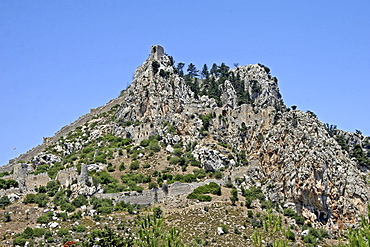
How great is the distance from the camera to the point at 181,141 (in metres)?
78.7

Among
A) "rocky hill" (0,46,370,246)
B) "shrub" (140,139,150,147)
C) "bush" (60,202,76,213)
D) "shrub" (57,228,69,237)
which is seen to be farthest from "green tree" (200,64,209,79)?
"shrub" (57,228,69,237)

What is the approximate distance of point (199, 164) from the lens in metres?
74.1

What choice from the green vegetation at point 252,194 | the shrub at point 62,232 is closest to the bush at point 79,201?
the shrub at point 62,232

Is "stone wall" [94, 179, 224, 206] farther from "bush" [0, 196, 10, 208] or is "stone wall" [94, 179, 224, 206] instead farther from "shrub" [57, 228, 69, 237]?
"bush" [0, 196, 10, 208]

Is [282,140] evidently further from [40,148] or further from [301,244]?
[40,148]

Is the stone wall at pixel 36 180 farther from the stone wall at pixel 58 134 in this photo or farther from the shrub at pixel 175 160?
the shrub at pixel 175 160

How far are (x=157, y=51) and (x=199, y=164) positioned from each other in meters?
32.4

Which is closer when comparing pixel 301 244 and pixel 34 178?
pixel 301 244

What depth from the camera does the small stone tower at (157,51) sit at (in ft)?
321

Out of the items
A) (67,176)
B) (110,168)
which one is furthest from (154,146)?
(67,176)

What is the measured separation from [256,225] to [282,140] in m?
19.0

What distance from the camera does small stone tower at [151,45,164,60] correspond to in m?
97.9

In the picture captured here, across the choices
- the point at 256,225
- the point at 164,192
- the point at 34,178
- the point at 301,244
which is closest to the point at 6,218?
the point at 34,178

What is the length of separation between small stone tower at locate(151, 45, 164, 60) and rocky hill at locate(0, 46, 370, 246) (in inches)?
9.4
